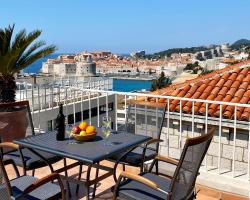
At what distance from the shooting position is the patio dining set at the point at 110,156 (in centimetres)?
238

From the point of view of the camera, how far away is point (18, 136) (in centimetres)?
402

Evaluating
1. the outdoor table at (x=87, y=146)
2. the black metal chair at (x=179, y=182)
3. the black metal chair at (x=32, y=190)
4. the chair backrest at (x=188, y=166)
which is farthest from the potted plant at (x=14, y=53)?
the chair backrest at (x=188, y=166)

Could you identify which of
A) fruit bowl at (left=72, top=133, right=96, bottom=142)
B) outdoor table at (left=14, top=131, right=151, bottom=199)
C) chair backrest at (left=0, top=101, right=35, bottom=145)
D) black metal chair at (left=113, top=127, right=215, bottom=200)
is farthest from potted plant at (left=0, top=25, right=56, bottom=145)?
black metal chair at (left=113, top=127, right=215, bottom=200)

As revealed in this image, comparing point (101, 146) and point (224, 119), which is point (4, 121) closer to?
point (101, 146)

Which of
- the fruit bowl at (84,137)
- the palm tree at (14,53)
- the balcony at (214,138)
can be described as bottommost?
the balcony at (214,138)

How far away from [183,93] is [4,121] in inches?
224

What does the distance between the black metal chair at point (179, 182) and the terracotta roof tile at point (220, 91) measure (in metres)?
4.57

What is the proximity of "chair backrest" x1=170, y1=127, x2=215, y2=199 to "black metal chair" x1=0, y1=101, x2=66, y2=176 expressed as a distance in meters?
1.42

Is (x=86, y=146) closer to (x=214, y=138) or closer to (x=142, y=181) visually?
(x=142, y=181)

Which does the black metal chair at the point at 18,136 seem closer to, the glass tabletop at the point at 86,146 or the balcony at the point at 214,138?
the glass tabletop at the point at 86,146

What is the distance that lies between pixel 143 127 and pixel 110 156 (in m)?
1.41

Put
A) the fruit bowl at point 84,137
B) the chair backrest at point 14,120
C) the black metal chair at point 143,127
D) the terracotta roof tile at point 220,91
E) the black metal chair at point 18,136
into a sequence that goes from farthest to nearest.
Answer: the terracotta roof tile at point 220,91 → the chair backrest at point 14,120 → the black metal chair at point 143,127 → the black metal chair at point 18,136 → the fruit bowl at point 84,137

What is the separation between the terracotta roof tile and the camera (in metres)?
7.12

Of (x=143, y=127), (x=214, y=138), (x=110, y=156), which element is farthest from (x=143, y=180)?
(x=214, y=138)
